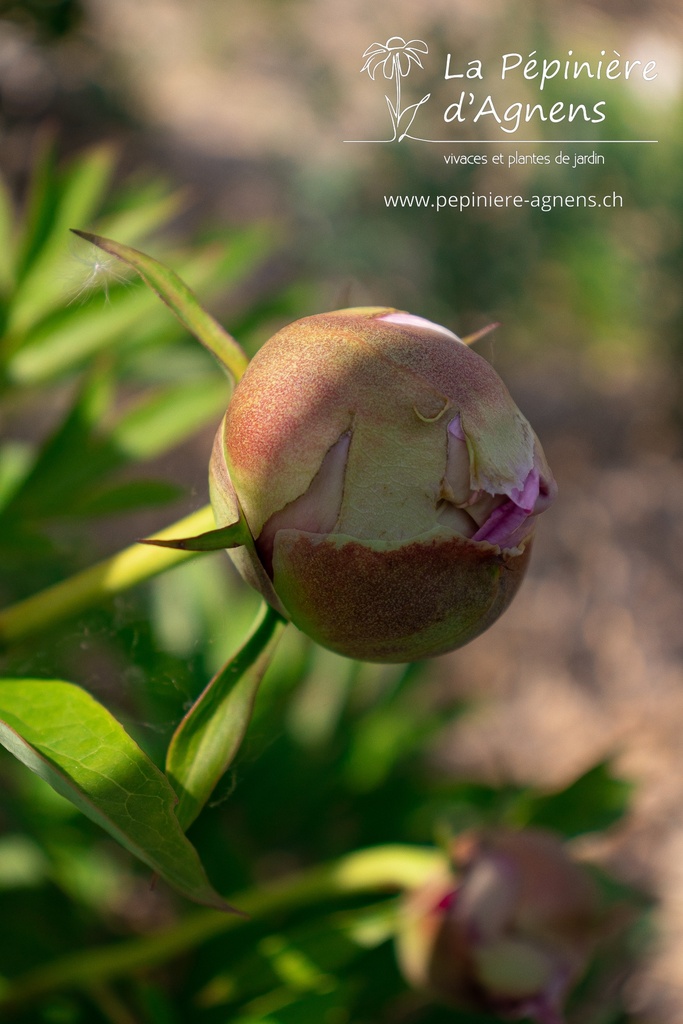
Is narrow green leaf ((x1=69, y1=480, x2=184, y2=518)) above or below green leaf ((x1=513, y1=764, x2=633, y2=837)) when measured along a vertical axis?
above

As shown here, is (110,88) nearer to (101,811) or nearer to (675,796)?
(675,796)

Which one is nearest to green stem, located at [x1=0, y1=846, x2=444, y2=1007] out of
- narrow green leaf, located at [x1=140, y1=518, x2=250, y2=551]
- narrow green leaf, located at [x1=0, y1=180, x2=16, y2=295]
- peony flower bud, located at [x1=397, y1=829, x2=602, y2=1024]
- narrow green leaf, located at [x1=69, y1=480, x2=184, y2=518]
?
peony flower bud, located at [x1=397, y1=829, x2=602, y2=1024]

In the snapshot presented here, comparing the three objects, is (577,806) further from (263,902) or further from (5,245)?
(5,245)

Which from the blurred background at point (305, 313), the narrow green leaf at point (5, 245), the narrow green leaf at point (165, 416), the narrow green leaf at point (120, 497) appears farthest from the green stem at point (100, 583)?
the narrow green leaf at point (5, 245)

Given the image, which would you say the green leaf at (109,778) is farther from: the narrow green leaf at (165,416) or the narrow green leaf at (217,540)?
the narrow green leaf at (165,416)

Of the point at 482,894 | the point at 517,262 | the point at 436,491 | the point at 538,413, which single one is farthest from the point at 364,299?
the point at 436,491

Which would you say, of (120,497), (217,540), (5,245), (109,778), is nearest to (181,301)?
(217,540)

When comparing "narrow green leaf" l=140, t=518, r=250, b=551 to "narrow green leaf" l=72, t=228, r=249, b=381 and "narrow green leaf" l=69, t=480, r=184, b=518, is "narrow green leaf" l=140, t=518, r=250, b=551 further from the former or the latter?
"narrow green leaf" l=69, t=480, r=184, b=518
